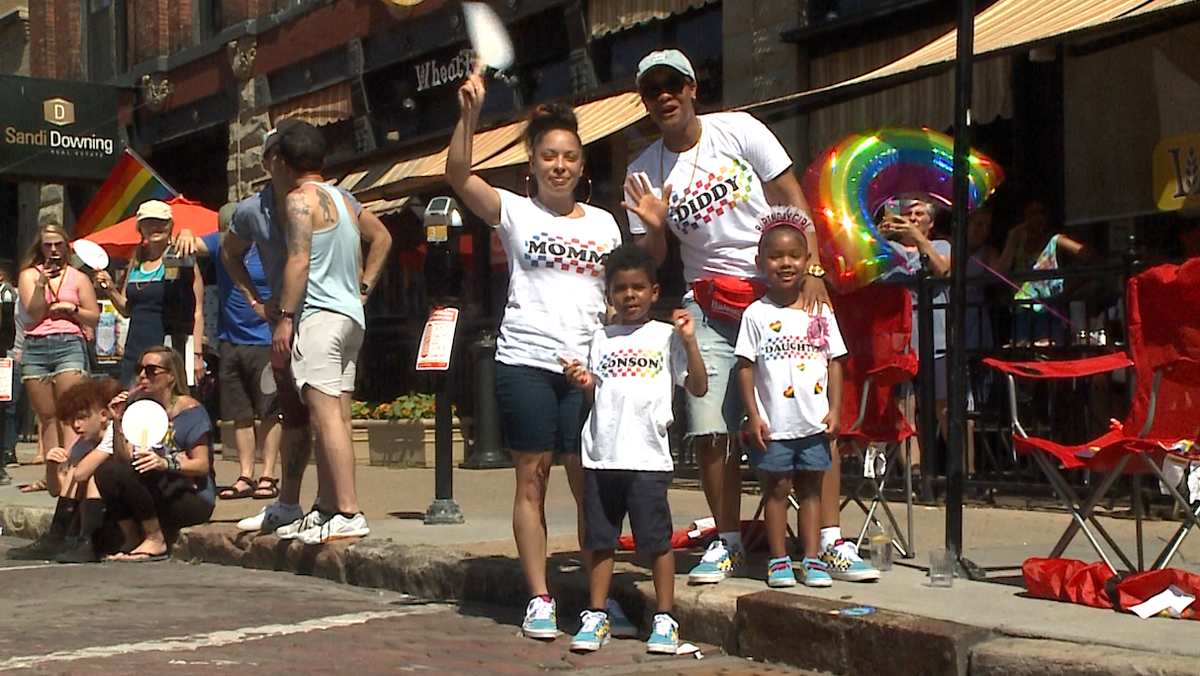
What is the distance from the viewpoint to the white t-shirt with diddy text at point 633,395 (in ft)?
17.2

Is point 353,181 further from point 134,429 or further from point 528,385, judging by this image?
point 528,385

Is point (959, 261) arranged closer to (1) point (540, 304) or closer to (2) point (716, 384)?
(2) point (716, 384)

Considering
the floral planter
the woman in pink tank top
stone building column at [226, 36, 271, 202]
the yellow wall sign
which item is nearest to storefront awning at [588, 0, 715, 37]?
the floral planter

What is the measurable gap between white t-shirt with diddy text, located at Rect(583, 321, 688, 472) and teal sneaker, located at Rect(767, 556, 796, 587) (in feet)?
1.75

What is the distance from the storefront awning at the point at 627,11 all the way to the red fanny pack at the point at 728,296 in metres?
7.13

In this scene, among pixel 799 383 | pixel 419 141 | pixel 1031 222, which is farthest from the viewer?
pixel 419 141

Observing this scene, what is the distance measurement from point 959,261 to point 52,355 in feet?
24.1

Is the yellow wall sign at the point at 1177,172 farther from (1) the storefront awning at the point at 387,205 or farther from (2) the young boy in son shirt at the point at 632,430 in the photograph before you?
(1) the storefront awning at the point at 387,205

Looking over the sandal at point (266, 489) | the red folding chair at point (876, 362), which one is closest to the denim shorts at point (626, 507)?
the red folding chair at point (876, 362)

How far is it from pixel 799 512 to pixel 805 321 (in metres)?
0.66

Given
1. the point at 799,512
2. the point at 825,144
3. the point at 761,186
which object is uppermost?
the point at 825,144

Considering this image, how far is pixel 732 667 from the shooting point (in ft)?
16.4

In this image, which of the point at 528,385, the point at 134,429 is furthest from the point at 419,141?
the point at 528,385

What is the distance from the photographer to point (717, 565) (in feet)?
18.5
